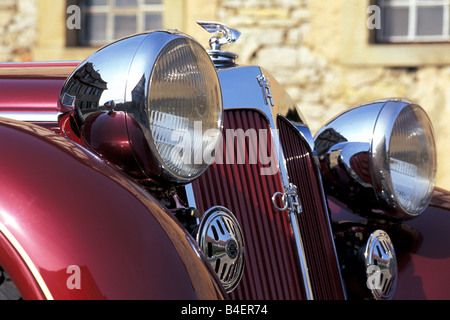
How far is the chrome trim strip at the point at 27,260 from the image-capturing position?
0.80 meters

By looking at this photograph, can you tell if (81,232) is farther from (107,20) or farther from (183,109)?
(107,20)

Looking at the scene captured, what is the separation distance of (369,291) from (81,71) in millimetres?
922

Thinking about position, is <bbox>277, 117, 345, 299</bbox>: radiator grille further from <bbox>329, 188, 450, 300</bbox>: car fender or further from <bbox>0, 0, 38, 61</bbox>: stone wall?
<bbox>0, 0, 38, 61</bbox>: stone wall

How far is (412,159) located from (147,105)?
0.89 meters

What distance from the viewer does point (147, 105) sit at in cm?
103

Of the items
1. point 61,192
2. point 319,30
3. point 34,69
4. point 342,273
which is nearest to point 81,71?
point 61,192

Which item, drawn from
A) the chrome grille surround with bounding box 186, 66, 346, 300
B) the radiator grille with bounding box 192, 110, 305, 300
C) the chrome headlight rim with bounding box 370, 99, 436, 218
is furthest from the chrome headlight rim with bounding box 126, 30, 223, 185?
the chrome headlight rim with bounding box 370, 99, 436, 218

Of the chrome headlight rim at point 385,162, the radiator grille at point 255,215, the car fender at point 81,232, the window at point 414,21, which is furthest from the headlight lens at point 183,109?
the window at point 414,21

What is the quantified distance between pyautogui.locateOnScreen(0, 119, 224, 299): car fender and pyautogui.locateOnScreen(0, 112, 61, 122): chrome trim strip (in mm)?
398

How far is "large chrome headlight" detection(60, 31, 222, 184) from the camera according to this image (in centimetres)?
104

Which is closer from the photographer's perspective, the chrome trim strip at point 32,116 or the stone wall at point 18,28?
the chrome trim strip at point 32,116

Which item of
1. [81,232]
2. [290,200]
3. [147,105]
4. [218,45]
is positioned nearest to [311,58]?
[218,45]

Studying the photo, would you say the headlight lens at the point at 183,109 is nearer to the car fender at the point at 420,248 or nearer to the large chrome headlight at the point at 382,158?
the large chrome headlight at the point at 382,158

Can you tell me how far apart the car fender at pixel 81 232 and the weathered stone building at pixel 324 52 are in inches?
186
